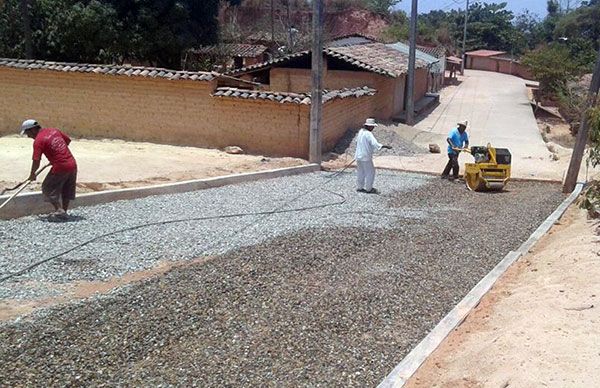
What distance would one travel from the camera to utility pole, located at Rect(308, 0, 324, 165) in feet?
47.6

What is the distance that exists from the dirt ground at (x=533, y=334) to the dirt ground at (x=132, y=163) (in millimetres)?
7710

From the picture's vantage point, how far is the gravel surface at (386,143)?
17.8 m

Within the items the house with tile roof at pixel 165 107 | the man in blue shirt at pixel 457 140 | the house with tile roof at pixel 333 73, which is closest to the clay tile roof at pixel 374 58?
the house with tile roof at pixel 333 73

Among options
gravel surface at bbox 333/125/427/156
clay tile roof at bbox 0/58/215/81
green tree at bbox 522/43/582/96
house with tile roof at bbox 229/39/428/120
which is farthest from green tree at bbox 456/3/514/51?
clay tile roof at bbox 0/58/215/81

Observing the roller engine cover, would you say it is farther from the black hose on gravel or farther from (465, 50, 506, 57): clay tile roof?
(465, 50, 506, 57): clay tile roof

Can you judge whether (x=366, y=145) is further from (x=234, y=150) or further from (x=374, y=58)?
(x=374, y=58)

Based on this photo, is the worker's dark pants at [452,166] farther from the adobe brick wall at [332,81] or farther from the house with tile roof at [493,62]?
the house with tile roof at [493,62]

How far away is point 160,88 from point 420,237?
1092cm

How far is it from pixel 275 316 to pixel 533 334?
226 centimetres

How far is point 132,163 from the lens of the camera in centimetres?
1484

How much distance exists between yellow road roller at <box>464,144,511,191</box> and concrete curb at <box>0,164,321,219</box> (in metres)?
3.98

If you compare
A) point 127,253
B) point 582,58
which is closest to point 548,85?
point 582,58

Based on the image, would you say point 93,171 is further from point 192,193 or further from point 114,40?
point 114,40

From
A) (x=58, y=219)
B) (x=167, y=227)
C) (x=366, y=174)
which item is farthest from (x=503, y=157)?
(x=58, y=219)
